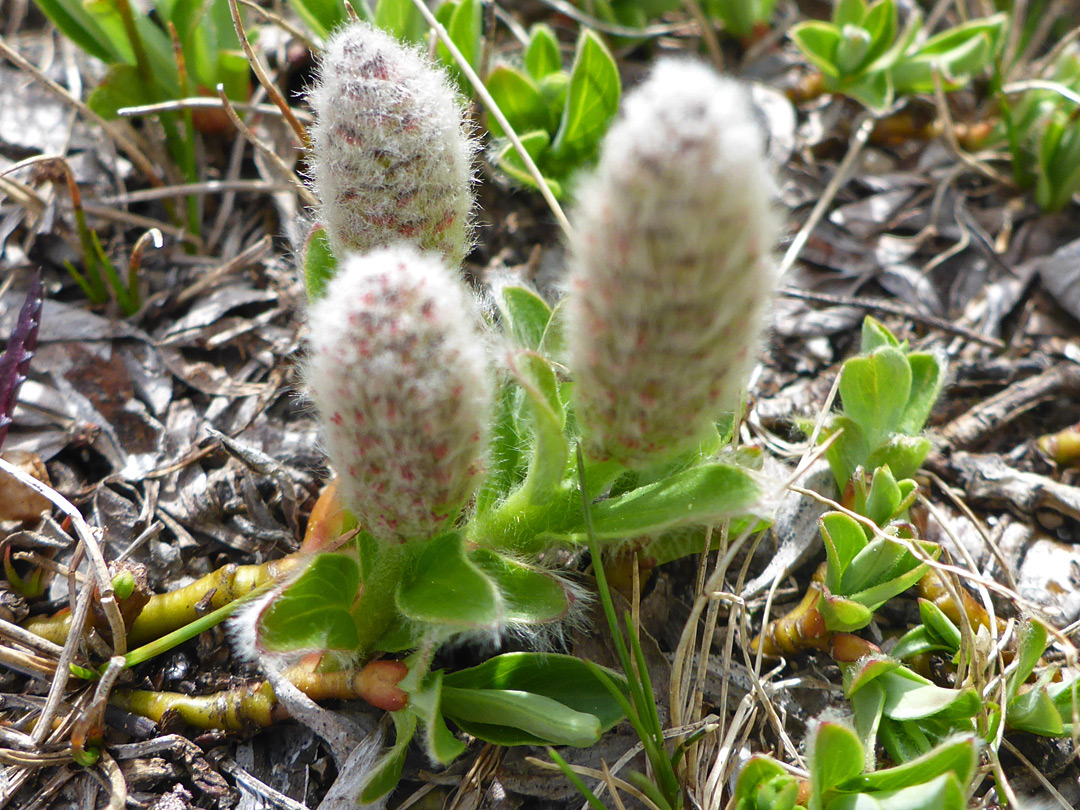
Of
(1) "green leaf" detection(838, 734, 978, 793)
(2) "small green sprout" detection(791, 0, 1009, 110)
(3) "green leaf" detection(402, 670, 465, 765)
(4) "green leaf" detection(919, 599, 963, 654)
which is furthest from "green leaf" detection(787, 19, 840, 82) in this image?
(3) "green leaf" detection(402, 670, 465, 765)

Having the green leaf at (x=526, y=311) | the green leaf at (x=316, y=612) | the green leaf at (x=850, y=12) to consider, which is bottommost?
the green leaf at (x=316, y=612)

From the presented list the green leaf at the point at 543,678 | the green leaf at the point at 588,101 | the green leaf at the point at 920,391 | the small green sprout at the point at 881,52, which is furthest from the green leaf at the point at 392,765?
the small green sprout at the point at 881,52

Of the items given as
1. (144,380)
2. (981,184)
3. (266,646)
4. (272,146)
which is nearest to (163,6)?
(272,146)

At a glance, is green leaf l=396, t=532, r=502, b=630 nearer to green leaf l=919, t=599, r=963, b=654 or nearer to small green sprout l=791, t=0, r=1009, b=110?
green leaf l=919, t=599, r=963, b=654

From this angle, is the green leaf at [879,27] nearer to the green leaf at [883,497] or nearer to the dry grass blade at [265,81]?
the green leaf at [883,497]

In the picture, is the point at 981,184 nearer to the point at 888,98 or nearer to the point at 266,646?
the point at 888,98

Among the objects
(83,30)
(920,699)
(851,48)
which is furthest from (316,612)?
(851,48)
